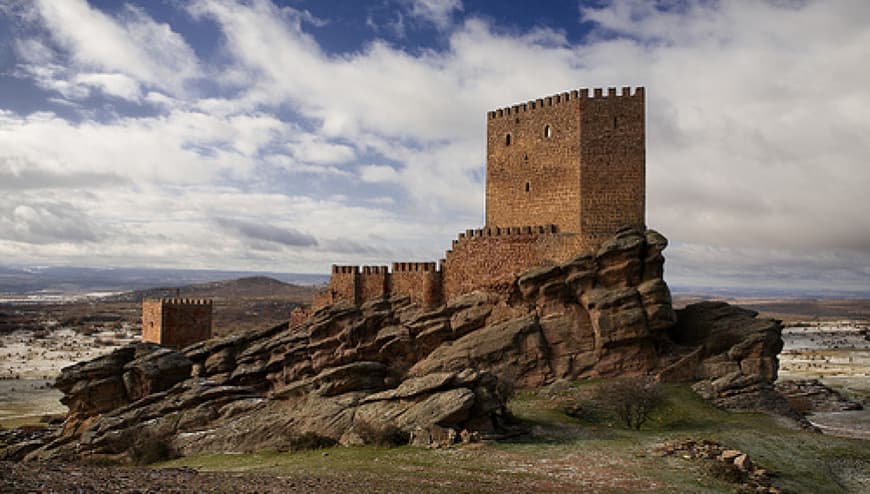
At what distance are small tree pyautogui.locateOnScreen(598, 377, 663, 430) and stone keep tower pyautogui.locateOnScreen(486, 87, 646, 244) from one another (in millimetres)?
8515

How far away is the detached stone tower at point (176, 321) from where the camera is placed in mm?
45312

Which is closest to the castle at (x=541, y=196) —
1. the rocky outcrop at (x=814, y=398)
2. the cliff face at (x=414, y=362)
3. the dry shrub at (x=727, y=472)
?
the cliff face at (x=414, y=362)

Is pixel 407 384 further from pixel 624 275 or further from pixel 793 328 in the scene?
pixel 793 328

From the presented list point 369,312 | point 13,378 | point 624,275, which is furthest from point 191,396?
point 13,378

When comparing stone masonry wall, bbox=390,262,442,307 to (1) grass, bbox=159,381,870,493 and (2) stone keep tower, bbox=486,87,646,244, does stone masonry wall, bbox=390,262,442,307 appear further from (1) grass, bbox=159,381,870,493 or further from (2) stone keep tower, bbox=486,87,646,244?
(1) grass, bbox=159,381,870,493

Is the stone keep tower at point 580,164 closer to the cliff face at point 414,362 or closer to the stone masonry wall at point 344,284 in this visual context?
the cliff face at point 414,362

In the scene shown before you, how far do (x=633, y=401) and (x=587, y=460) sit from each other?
6.92 meters

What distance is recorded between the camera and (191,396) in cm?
3133

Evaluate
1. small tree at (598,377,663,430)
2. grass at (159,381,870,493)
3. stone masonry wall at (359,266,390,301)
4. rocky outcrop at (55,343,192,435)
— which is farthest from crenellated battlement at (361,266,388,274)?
small tree at (598,377,663,430)

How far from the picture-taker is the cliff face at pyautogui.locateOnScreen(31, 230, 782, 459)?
26.1 m

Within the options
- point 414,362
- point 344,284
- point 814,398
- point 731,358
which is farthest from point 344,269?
point 814,398

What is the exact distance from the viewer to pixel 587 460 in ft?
68.2

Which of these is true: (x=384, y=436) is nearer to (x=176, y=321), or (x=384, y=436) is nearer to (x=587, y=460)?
(x=587, y=460)

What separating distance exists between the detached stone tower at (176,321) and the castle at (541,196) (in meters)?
13.0
